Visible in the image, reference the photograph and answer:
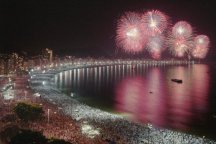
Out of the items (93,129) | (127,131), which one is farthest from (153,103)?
(93,129)

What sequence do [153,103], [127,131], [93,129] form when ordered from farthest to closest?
[153,103] → [127,131] → [93,129]

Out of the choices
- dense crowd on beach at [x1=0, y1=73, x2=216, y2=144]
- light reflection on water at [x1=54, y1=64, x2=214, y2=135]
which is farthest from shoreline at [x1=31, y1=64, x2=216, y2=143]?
light reflection on water at [x1=54, y1=64, x2=214, y2=135]

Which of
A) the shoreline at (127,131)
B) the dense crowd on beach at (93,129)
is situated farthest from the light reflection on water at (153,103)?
the dense crowd on beach at (93,129)

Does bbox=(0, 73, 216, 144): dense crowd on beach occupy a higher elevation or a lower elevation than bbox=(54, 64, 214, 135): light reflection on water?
higher

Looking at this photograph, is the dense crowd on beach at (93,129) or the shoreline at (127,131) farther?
the shoreline at (127,131)

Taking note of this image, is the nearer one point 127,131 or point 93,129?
point 93,129

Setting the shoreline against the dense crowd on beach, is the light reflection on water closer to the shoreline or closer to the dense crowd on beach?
the shoreline

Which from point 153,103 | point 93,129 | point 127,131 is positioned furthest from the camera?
point 153,103

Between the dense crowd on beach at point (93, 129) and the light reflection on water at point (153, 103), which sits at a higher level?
the dense crowd on beach at point (93, 129)

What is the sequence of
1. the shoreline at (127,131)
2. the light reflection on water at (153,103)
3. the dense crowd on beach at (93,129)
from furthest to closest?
the light reflection on water at (153,103)
the shoreline at (127,131)
the dense crowd on beach at (93,129)

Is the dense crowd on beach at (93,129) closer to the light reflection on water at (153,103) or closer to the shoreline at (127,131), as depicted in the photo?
the shoreline at (127,131)

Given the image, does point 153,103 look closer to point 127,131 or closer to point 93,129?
point 127,131
